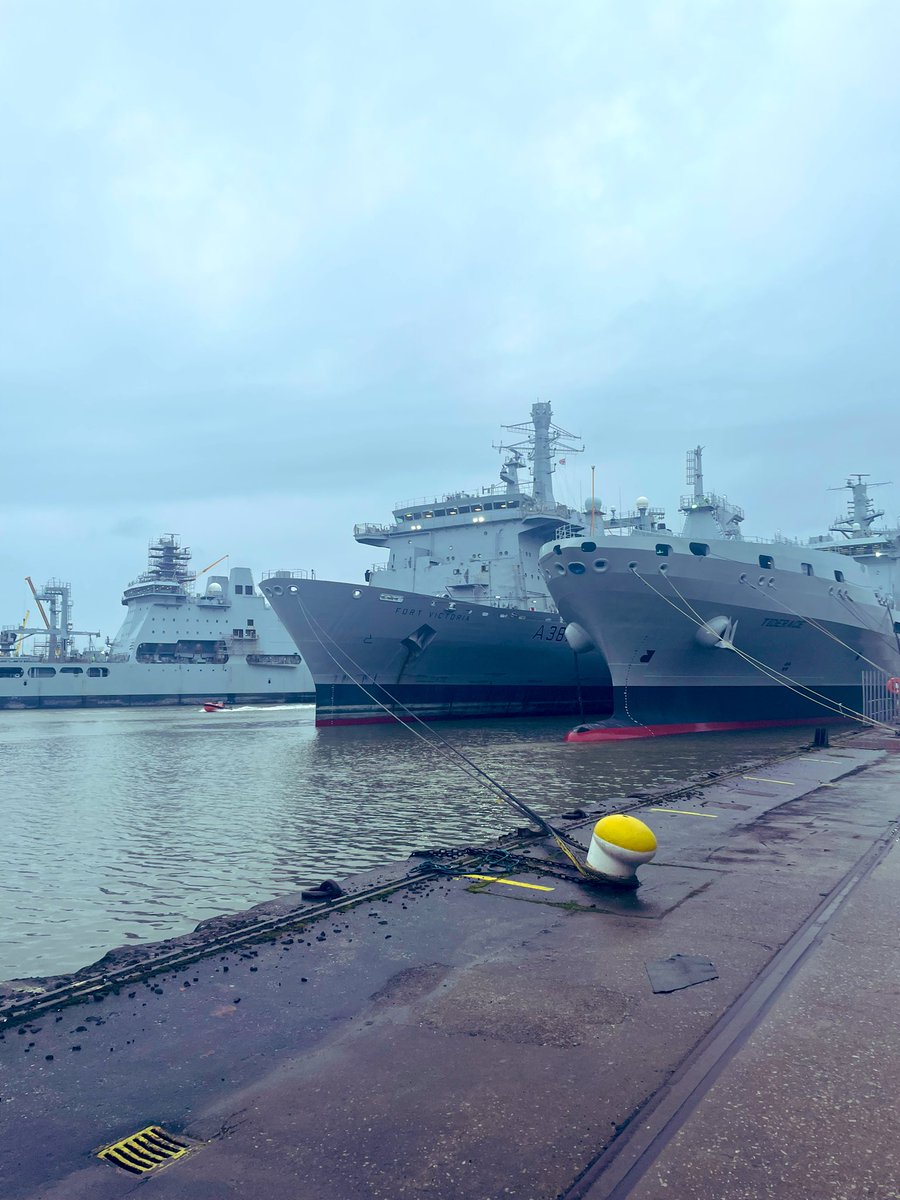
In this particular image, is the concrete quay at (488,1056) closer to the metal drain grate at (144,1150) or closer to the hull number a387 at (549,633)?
the metal drain grate at (144,1150)

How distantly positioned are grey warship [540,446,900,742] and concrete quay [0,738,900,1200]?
19.4m

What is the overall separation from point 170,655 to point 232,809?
5155 centimetres

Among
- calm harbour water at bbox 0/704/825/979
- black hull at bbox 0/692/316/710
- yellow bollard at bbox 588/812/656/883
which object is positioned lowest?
black hull at bbox 0/692/316/710

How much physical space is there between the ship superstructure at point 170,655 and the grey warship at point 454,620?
83.1 feet

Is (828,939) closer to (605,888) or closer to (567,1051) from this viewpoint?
(605,888)

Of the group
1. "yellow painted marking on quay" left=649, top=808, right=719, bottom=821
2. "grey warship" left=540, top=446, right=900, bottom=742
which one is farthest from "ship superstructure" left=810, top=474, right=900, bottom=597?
"yellow painted marking on quay" left=649, top=808, right=719, bottom=821

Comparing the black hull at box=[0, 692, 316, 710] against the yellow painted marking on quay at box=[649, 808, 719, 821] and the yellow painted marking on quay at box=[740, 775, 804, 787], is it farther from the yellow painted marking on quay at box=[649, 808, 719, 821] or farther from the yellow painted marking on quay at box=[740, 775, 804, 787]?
the yellow painted marking on quay at box=[649, 808, 719, 821]

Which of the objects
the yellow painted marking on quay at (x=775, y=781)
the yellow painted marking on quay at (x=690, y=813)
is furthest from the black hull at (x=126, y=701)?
the yellow painted marking on quay at (x=690, y=813)

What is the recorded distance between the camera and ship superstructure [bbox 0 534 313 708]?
201ft

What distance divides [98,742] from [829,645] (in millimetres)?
29707

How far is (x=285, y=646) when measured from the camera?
225 ft

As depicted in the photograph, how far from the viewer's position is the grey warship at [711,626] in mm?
26031

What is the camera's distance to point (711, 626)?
2652cm

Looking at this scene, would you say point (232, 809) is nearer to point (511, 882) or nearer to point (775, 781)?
point (511, 882)
